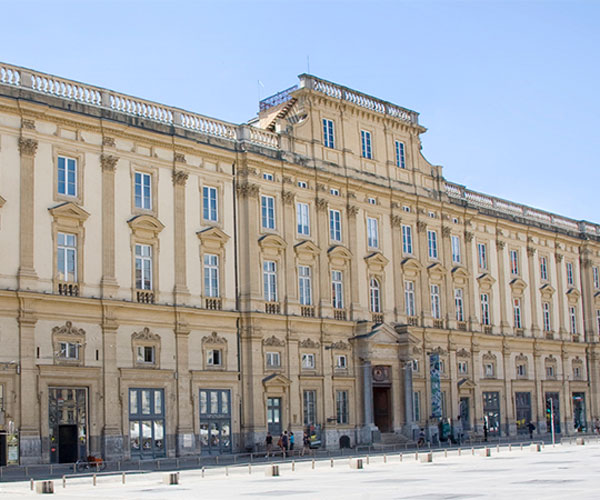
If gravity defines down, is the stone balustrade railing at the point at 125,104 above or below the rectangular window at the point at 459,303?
above

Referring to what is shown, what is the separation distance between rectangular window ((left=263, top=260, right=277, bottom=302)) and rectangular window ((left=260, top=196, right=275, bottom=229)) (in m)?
2.10

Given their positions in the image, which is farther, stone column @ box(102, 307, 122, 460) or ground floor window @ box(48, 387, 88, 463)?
stone column @ box(102, 307, 122, 460)

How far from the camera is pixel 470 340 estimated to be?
65938 mm

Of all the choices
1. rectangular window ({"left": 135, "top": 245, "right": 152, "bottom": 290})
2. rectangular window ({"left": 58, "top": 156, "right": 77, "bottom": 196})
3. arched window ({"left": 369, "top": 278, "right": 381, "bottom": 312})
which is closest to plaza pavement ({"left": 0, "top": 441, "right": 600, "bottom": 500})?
rectangular window ({"left": 135, "top": 245, "right": 152, "bottom": 290})

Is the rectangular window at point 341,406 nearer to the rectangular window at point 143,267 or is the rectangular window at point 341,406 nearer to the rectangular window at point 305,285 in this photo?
the rectangular window at point 305,285

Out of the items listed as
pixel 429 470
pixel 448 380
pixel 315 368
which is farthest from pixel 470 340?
pixel 429 470

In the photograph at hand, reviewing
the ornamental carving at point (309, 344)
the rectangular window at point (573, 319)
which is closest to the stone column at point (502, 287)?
the rectangular window at point (573, 319)

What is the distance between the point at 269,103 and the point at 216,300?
1781 centimetres

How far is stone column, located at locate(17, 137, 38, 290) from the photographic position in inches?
1640

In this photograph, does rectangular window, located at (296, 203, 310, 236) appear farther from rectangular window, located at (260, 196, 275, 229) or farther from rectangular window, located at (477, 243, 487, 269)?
rectangular window, located at (477, 243, 487, 269)

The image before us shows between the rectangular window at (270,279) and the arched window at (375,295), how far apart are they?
321 inches

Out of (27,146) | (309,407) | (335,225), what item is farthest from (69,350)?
(335,225)

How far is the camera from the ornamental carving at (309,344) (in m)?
53.7

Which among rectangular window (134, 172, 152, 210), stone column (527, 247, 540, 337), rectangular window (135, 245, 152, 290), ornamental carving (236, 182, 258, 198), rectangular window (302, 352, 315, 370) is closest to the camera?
rectangular window (135, 245, 152, 290)
